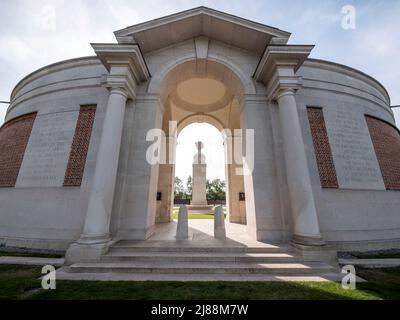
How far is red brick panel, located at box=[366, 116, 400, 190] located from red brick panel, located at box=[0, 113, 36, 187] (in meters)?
16.1

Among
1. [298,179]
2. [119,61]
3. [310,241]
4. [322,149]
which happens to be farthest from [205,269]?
[119,61]

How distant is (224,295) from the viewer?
324 centimetres

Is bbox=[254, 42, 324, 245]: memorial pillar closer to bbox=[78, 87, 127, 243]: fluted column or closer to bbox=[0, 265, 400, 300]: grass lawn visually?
bbox=[0, 265, 400, 300]: grass lawn

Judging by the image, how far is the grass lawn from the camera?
319 cm

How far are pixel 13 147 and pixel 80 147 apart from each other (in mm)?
4065

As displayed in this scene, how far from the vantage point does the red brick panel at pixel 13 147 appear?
764cm

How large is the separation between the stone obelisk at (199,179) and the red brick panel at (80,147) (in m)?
14.2

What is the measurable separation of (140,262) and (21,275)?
276 cm

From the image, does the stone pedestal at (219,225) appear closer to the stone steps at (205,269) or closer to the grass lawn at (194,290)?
the stone steps at (205,269)

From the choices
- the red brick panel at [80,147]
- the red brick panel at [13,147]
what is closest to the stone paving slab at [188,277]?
the red brick panel at [80,147]

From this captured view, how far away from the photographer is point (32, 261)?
5.03 m

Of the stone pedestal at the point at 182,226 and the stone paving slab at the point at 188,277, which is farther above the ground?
the stone pedestal at the point at 182,226

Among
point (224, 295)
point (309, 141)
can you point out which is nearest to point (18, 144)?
point (224, 295)

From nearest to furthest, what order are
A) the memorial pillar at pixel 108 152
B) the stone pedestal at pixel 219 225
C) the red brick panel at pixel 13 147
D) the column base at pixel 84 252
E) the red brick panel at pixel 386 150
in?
the column base at pixel 84 252, the memorial pillar at pixel 108 152, the stone pedestal at pixel 219 225, the red brick panel at pixel 13 147, the red brick panel at pixel 386 150
